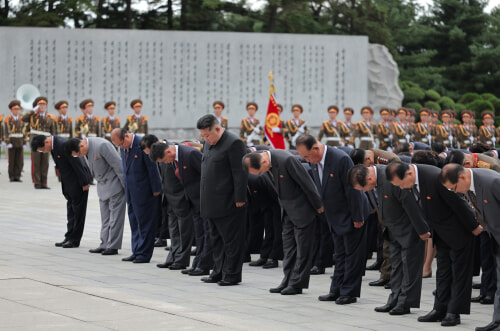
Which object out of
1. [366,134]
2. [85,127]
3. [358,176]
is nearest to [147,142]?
[358,176]

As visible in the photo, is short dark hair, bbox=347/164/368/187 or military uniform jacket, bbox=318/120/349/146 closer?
short dark hair, bbox=347/164/368/187

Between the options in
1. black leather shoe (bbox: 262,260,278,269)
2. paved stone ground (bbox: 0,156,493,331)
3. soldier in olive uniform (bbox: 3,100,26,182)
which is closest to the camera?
paved stone ground (bbox: 0,156,493,331)

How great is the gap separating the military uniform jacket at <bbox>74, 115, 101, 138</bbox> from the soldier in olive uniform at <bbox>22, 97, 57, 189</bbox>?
0.77 meters

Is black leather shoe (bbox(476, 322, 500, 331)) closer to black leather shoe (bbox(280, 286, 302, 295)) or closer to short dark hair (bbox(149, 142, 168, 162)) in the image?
black leather shoe (bbox(280, 286, 302, 295))

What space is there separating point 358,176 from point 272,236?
3422 millimetres

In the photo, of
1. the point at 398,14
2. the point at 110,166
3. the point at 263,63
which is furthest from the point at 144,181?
the point at 398,14

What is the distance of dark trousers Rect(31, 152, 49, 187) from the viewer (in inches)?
781

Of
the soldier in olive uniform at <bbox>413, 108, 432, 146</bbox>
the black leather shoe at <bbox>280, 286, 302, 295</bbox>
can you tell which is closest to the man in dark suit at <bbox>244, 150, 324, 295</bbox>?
the black leather shoe at <bbox>280, 286, 302, 295</bbox>

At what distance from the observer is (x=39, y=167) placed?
20000 millimetres

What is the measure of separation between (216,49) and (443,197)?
2139cm

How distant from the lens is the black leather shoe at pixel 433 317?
7397mm

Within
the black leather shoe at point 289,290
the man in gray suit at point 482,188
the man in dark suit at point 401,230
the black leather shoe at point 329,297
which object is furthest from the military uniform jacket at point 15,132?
Answer: the man in gray suit at point 482,188

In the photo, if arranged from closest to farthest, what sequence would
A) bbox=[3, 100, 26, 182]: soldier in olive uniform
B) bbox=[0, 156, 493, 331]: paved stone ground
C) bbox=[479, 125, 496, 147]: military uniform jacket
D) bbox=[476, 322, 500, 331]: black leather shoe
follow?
bbox=[476, 322, 500, 331]: black leather shoe, bbox=[0, 156, 493, 331]: paved stone ground, bbox=[3, 100, 26, 182]: soldier in olive uniform, bbox=[479, 125, 496, 147]: military uniform jacket

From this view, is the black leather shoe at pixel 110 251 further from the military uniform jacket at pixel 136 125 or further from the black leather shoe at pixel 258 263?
the military uniform jacket at pixel 136 125
